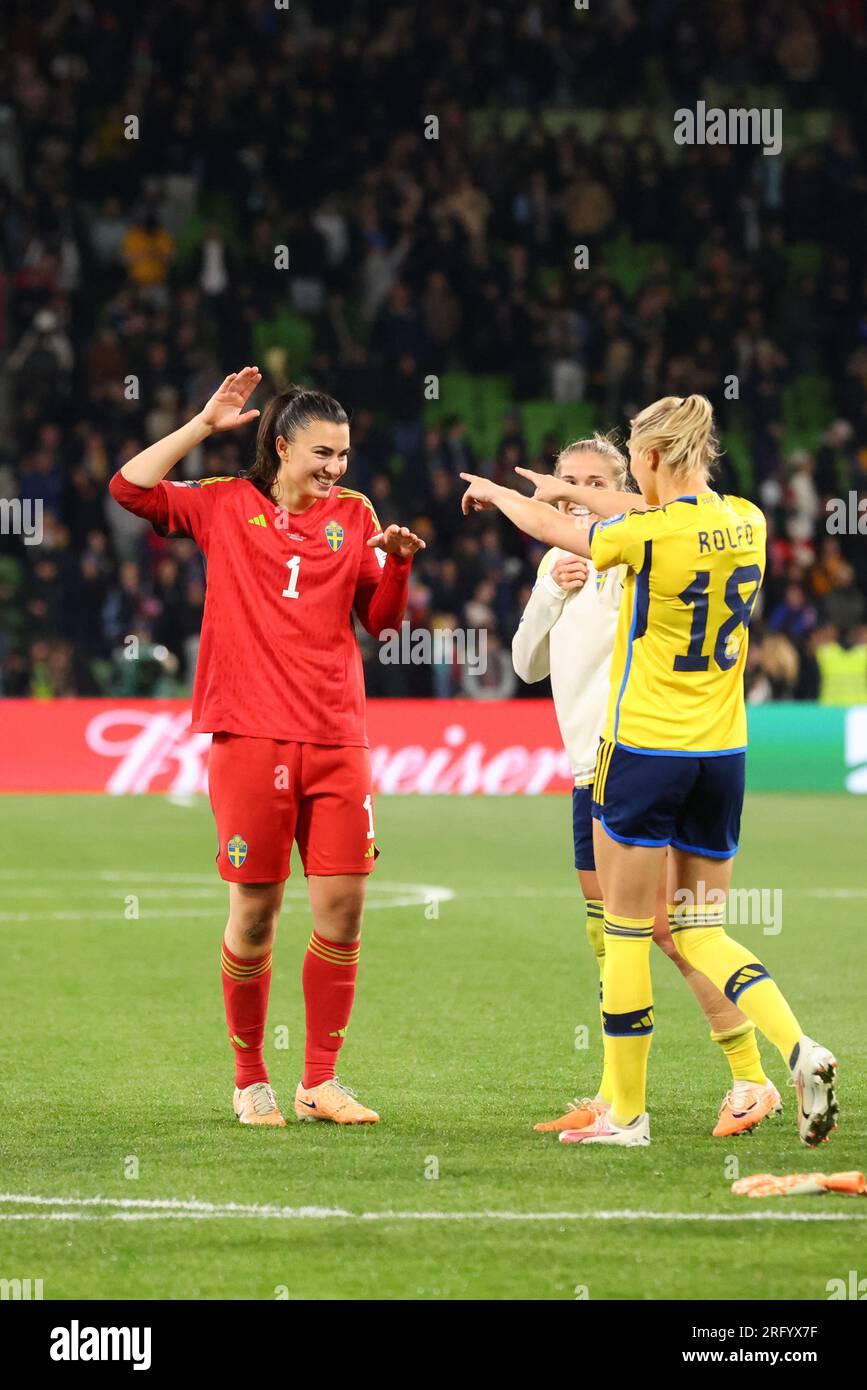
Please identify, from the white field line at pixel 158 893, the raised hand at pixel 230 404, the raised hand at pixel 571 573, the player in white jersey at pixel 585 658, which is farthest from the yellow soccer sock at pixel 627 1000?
the white field line at pixel 158 893

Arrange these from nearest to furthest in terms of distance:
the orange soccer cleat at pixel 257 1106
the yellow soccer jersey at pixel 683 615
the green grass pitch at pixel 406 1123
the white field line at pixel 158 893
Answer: the green grass pitch at pixel 406 1123 < the yellow soccer jersey at pixel 683 615 < the orange soccer cleat at pixel 257 1106 < the white field line at pixel 158 893

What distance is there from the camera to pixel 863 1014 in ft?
28.1

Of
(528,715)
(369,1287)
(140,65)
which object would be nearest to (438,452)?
(528,715)

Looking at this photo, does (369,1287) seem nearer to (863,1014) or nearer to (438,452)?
(863,1014)

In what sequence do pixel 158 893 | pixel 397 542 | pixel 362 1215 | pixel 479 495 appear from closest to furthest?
pixel 362 1215 < pixel 479 495 < pixel 397 542 < pixel 158 893

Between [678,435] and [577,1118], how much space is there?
2.07 metres

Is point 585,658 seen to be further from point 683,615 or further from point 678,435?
point 678,435

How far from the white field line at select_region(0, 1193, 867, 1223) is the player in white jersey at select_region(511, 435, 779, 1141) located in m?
1.29

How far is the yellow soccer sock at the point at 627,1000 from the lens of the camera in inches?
231

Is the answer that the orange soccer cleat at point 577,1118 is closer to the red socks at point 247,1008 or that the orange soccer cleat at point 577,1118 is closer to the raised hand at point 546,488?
the red socks at point 247,1008

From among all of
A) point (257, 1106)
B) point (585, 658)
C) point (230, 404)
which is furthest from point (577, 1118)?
point (230, 404)

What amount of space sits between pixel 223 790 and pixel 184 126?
2248 centimetres

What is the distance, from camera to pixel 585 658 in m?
6.58

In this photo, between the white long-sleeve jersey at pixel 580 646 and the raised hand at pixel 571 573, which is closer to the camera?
the raised hand at pixel 571 573
